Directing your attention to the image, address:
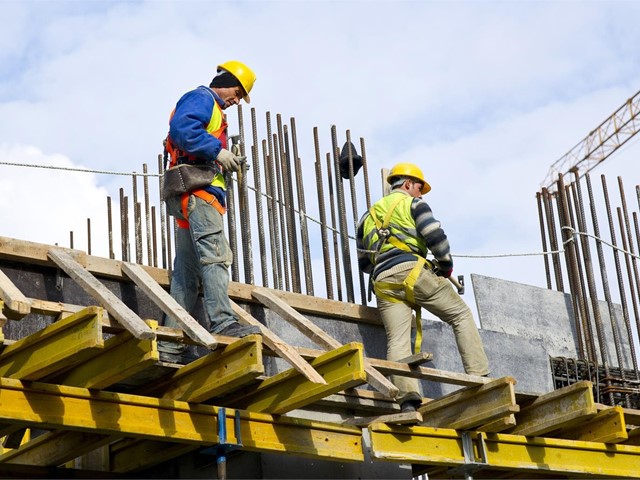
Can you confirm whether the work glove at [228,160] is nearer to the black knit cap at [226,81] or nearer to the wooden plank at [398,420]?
the black knit cap at [226,81]

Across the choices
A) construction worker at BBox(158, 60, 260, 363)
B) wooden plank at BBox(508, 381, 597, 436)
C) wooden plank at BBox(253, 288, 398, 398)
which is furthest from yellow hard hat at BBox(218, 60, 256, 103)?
wooden plank at BBox(508, 381, 597, 436)

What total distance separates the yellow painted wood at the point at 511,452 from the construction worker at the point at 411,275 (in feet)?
2.38

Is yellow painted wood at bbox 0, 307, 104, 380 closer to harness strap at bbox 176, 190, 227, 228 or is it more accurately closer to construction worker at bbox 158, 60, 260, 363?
construction worker at bbox 158, 60, 260, 363

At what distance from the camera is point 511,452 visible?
9672 millimetres

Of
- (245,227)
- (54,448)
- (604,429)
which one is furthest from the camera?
(245,227)

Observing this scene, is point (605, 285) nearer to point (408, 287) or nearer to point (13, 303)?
point (408, 287)

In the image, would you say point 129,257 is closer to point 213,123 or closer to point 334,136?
point 334,136

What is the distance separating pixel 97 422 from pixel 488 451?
3.51m

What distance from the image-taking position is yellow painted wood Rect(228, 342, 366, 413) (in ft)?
25.9

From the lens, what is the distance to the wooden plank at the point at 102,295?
7090 mm

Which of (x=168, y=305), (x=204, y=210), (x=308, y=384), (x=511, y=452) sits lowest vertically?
(x=511, y=452)

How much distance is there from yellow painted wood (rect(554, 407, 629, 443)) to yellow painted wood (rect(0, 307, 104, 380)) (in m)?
5.02

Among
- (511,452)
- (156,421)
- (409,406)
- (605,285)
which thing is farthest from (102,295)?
(605,285)

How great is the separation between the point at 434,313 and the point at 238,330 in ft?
8.21
